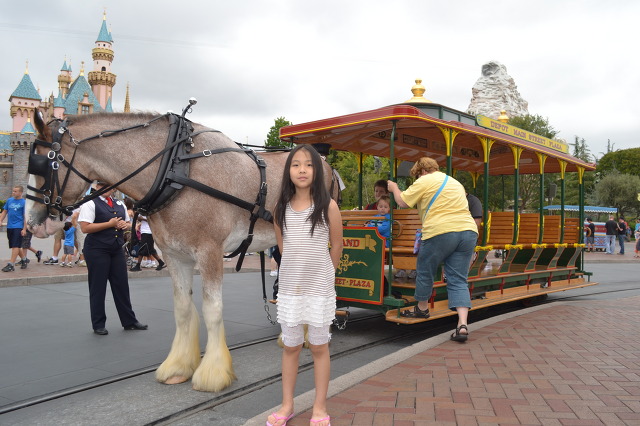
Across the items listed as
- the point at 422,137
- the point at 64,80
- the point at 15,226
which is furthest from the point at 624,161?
the point at 64,80

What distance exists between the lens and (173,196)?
12.9 ft

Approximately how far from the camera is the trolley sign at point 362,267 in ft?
18.4

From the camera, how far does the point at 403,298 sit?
19.4 ft

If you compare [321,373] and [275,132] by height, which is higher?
[275,132]

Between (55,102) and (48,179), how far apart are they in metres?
71.0

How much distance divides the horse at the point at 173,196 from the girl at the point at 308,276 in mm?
1072

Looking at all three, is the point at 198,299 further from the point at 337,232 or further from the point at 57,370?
the point at 337,232

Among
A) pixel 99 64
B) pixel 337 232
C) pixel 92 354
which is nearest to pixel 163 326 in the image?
pixel 92 354

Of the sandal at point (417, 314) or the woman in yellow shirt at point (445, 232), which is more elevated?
the woman in yellow shirt at point (445, 232)

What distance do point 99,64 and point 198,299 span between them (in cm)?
7770

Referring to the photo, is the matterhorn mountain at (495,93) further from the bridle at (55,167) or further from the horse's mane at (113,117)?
the bridle at (55,167)

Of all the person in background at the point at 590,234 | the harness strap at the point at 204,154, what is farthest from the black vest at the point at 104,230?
the person in background at the point at 590,234

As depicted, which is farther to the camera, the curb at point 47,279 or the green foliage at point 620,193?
the green foliage at point 620,193

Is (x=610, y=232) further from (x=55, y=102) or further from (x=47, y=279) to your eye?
(x=55, y=102)
